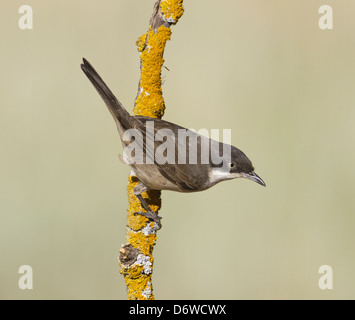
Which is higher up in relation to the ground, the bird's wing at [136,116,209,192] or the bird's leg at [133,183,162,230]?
the bird's wing at [136,116,209,192]

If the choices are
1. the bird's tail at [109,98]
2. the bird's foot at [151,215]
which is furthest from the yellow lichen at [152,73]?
the bird's foot at [151,215]

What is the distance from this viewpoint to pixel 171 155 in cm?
478

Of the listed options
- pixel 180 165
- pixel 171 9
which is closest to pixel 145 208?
pixel 180 165

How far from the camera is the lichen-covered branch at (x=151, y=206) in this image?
4.30m

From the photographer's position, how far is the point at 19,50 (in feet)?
22.7

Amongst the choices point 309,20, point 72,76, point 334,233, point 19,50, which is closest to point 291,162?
point 334,233

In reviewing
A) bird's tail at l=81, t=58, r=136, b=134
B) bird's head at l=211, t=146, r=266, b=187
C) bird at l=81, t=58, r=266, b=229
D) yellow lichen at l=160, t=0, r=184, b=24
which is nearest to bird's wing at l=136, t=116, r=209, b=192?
bird at l=81, t=58, r=266, b=229

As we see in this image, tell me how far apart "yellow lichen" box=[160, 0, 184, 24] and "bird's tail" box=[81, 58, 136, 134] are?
28.8 inches

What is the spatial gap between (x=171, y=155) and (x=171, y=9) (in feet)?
3.79

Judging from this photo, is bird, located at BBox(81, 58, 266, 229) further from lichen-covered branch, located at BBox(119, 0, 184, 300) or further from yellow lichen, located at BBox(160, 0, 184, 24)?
yellow lichen, located at BBox(160, 0, 184, 24)

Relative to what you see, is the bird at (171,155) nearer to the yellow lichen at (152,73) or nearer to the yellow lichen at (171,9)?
the yellow lichen at (152,73)

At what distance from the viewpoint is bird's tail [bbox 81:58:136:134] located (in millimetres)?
4617

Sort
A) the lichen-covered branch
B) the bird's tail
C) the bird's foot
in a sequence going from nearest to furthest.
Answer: the lichen-covered branch < the bird's foot < the bird's tail

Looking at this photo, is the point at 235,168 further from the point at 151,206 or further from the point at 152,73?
the point at 152,73
